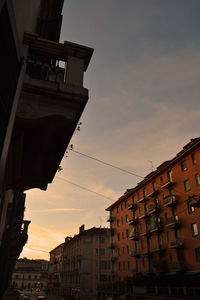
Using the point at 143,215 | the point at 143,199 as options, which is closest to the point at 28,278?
the point at 143,215

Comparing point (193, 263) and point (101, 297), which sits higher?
point (193, 263)

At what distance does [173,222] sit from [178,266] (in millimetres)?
4926

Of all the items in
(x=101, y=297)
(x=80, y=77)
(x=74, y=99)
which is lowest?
(x=101, y=297)

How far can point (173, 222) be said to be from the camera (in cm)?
3017

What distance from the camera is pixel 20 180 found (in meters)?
7.14

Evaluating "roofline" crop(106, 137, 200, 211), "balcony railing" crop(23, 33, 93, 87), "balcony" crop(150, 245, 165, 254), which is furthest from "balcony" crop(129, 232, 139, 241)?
"balcony railing" crop(23, 33, 93, 87)

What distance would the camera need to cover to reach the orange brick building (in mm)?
27812

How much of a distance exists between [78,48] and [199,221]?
2654cm

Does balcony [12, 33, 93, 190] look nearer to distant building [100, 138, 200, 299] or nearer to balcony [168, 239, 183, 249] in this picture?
distant building [100, 138, 200, 299]

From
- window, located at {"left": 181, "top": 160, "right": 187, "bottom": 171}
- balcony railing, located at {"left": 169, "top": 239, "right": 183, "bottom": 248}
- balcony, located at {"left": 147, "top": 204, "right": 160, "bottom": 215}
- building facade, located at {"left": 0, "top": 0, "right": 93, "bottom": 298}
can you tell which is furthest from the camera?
balcony, located at {"left": 147, "top": 204, "right": 160, "bottom": 215}

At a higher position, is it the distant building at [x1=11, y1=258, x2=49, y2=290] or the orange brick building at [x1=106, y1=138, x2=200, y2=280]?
the orange brick building at [x1=106, y1=138, x2=200, y2=280]

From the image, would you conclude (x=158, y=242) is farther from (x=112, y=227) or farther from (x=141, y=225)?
(x=112, y=227)

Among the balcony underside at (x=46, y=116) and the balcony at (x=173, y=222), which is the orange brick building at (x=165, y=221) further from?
the balcony underside at (x=46, y=116)

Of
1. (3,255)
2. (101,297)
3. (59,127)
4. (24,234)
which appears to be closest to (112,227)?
(101,297)
